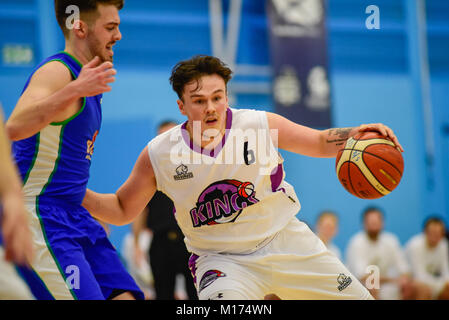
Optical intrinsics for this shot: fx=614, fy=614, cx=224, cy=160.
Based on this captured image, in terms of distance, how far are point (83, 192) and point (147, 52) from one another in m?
8.25

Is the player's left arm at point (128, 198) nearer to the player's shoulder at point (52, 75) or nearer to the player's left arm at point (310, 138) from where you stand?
the player's shoulder at point (52, 75)

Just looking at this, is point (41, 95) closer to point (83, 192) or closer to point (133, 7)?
point (83, 192)

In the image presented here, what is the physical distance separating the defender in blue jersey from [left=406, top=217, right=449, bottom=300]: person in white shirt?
699 cm

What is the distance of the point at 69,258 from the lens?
3.25 meters

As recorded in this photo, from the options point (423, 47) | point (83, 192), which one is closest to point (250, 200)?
point (83, 192)

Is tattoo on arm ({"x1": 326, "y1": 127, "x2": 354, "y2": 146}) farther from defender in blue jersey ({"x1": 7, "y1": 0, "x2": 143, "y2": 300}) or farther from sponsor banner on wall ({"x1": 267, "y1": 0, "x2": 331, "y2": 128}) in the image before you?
sponsor banner on wall ({"x1": 267, "y1": 0, "x2": 331, "y2": 128})

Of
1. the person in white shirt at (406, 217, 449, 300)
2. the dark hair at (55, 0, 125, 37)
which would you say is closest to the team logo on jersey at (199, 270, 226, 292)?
the dark hair at (55, 0, 125, 37)

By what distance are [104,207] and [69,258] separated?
2.24ft

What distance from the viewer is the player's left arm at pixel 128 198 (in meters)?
3.84

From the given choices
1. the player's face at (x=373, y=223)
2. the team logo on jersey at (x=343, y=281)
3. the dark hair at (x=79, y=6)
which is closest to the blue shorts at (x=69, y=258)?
the dark hair at (x=79, y=6)

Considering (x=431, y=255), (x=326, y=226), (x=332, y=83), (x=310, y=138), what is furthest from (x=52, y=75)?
(x=332, y=83)

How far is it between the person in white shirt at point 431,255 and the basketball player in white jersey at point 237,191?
630cm

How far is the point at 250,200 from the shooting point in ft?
12.2

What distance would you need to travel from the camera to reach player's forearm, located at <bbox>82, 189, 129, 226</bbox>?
383 cm
